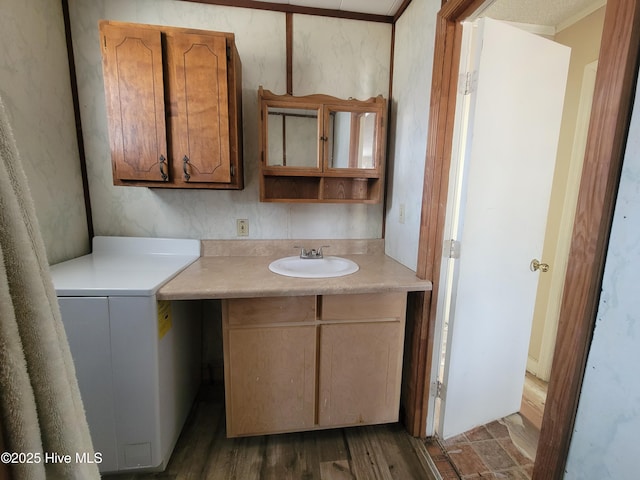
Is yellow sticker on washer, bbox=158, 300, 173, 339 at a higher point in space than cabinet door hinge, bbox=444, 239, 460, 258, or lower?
lower

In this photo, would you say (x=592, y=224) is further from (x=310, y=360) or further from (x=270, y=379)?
(x=270, y=379)

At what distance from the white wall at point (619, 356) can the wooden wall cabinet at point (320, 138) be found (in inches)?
44.0

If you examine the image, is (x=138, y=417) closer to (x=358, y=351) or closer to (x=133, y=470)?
(x=133, y=470)

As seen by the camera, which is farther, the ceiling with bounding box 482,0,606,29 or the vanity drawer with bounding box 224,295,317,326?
the ceiling with bounding box 482,0,606,29

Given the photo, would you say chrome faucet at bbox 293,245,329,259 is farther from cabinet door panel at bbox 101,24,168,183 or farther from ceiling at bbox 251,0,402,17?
ceiling at bbox 251,0,402,17

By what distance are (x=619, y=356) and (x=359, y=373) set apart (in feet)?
3.22

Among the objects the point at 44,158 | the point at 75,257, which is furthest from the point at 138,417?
the point at 44,158

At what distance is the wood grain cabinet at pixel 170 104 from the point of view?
126 centimetres

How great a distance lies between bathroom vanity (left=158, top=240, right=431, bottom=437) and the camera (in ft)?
3.96

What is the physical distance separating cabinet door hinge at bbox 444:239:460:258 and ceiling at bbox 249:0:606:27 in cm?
136

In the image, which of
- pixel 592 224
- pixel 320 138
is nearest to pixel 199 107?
pixel 320 138

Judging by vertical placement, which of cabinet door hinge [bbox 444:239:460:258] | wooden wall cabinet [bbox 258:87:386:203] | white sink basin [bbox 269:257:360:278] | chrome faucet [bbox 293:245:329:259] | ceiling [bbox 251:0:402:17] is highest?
ceiling [bbox 251:0:402:17]

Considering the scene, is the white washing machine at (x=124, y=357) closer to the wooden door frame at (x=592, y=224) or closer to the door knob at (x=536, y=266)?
the wooden door frame at (x=592, y=224)

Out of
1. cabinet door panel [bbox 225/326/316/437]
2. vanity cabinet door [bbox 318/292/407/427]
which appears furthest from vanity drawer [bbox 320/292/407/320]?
cabinet door panel [bbox 225/326/316/437]
